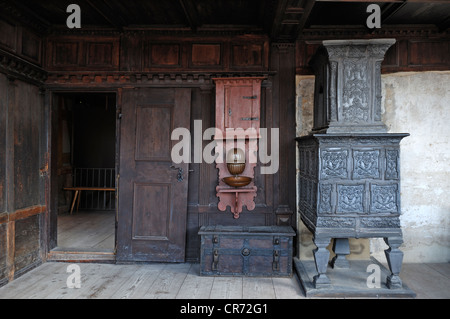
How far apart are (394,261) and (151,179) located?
285 centimetres

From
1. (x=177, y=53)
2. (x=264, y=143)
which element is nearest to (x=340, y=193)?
(x=264, y=143)

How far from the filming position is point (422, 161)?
4020mm

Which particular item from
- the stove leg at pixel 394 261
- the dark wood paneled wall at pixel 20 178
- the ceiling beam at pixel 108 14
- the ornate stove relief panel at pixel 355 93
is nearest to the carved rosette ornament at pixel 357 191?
the stove leg at pixel 394 261

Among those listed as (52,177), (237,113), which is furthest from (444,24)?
(52,177)

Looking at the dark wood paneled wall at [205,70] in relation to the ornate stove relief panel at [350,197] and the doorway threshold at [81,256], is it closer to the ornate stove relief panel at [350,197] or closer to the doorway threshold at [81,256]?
the doorway threshold at [81,256]

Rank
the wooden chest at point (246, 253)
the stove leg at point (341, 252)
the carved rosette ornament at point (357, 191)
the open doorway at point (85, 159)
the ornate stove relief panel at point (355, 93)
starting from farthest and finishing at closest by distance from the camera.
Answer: the open doorway at point (85, 159) < the stove leg at point (341, 252) < the wooden chest at point (246, 253) < the ornate stove relief panel at point (355, 93) < the carved rosette ornament at point (357, 191)

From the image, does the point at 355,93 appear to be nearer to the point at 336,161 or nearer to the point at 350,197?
the point at 336,161

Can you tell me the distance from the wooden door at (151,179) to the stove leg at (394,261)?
7.54 ft

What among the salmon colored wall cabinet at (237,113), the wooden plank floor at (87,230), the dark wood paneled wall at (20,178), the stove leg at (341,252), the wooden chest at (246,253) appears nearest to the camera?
the dark wood paneled wall at (20,178)

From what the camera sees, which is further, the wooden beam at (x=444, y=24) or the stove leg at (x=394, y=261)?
the wooden beam at (x=444, y=24)

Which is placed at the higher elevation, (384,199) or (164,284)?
(384,199)

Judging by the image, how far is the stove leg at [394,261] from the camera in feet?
10.2

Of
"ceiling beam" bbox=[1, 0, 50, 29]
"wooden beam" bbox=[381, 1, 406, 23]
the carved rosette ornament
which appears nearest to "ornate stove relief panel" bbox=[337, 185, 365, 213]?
the carved rosette ornament
